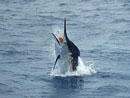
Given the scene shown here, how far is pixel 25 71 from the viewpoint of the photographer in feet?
123

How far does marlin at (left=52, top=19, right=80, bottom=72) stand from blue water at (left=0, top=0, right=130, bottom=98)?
0.84 meters

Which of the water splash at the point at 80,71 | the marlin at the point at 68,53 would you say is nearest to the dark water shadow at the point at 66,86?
the water splash at the point at 80,71

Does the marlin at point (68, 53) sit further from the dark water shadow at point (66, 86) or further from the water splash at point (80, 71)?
the dark water shadow at point (66, 86)

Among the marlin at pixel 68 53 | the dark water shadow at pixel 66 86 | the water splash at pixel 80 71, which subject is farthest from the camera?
the water splash at pixel 80 71

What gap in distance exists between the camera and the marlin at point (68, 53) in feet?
117

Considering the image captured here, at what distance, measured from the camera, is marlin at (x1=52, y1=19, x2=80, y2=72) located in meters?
35.6

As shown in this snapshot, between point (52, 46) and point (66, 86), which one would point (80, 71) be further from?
point (52, 46)

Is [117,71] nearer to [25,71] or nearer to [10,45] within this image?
[25,71]

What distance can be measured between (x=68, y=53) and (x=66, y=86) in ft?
7.46

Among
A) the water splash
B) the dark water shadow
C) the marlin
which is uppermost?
the marlin

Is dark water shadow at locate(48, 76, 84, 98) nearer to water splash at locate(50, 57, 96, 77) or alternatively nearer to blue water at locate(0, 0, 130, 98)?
blue water at locate(0, 0, 130, 98)

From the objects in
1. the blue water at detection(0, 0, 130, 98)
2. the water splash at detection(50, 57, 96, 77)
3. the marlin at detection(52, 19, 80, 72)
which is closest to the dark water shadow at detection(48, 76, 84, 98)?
the blue water at detection(0, 0, 130, 98)

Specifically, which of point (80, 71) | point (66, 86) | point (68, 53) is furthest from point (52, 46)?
point (66, 86)

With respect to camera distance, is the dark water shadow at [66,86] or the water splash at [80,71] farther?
the water splash at [80,71]
